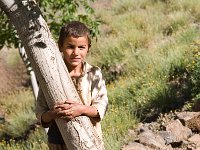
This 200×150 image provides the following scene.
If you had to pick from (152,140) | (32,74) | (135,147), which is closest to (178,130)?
(152,140)

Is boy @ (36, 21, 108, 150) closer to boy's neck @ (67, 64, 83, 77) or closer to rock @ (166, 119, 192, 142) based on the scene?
boy's neck @ (67, 64, 83, 77)

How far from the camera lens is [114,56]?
404 inches

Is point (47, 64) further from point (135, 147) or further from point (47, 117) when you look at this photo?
point (135, 147)

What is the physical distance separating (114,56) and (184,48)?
7.91 feet

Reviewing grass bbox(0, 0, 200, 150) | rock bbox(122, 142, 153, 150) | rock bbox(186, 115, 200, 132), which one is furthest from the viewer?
grass bbox(0, 0, 200, 150)

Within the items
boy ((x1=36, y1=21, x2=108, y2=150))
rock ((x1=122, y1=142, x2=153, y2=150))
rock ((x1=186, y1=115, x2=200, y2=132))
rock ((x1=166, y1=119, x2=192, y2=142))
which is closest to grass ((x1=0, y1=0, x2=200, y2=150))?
rock ((x1=122, y1=142, x2=153, y2=150))

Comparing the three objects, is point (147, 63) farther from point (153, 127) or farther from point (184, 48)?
point (153, 127)

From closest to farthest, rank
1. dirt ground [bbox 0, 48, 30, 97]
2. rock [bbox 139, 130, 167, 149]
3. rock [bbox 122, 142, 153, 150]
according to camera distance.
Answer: rock [bbox 122, 142, 153, 150]
rock [bbox 139, 130, 167, 149]
dirt ground [bbox 0, 48, 30, 97]

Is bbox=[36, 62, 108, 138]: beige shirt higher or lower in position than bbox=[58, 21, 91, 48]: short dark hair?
lower

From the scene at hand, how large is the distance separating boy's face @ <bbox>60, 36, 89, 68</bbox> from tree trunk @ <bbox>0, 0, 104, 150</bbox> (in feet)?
0.83

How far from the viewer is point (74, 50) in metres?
2.58

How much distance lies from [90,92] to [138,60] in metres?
6.45

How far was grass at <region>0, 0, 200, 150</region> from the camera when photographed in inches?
254

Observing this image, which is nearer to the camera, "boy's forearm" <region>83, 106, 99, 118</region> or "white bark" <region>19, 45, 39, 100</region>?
"boy's forearm" <region>83, 106, 99, 118</region>
